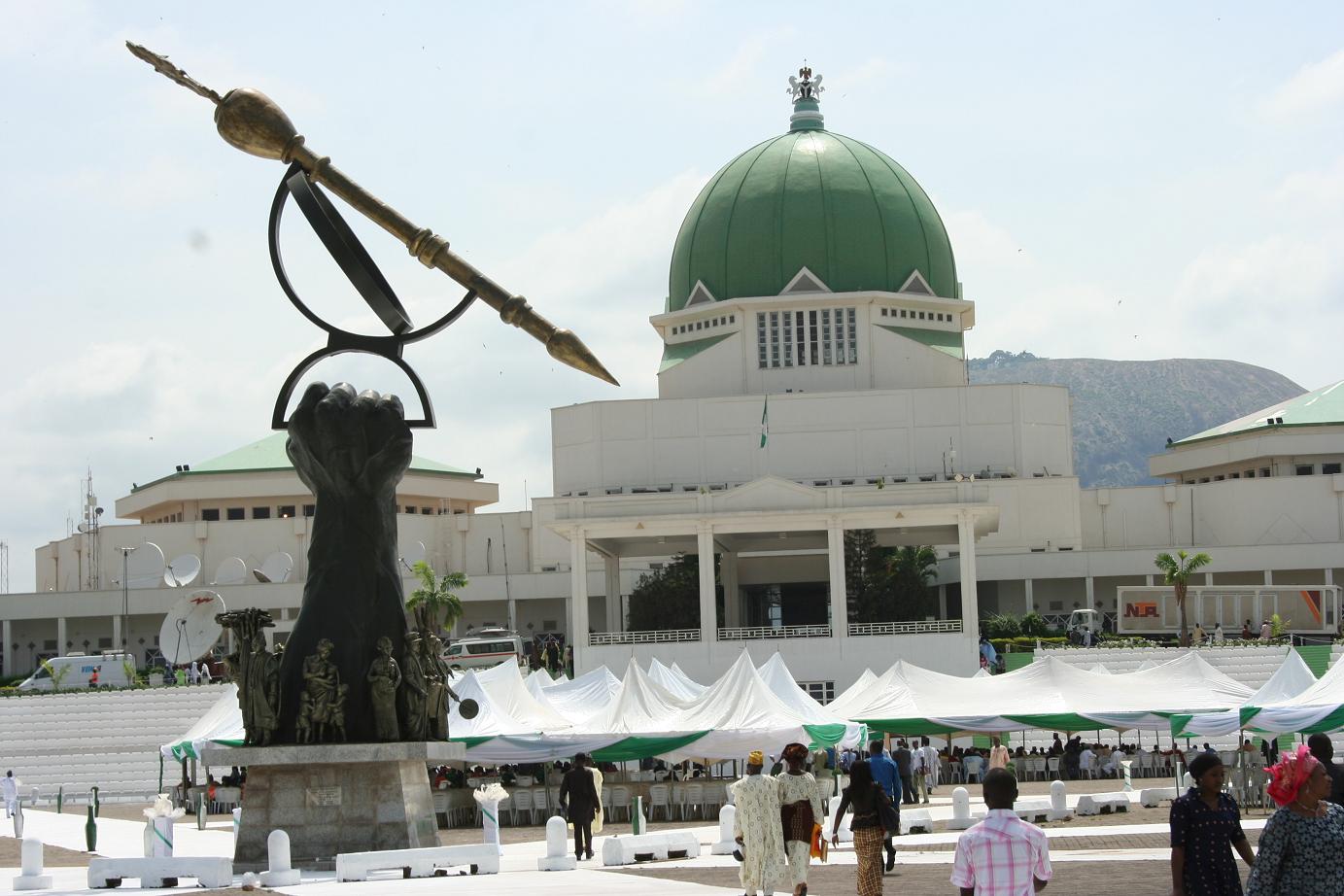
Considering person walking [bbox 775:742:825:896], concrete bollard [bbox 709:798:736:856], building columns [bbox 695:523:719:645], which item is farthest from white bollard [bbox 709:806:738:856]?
building columns [bbox 695:523:719:645]

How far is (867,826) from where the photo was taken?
1588cm

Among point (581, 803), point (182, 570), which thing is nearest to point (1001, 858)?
point (581, 803)

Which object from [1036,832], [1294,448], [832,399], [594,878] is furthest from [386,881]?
[1294,448]

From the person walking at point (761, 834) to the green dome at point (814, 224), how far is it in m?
54.4

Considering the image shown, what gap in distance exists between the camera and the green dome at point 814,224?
229ft

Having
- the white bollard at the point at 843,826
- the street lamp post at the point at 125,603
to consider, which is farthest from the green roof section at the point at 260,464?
the white bollard at the point at 843,826

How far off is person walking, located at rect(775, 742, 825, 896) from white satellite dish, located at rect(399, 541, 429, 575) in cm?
5950

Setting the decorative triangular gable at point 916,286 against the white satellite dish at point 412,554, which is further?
the white satellite dish at point 412,554

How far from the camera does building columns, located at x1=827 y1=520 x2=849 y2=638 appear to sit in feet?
180

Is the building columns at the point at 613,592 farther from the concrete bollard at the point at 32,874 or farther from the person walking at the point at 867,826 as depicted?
the person walking at the point at 867,826

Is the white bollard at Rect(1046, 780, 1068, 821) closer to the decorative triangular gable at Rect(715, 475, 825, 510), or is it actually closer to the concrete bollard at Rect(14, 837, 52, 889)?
the concrete bollard at Rect(14, 837, 52, 889)

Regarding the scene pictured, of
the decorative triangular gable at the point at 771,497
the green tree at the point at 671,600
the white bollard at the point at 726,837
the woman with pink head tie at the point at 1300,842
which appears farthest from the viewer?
the green tree at the point at 671,600

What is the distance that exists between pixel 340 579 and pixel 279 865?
3589mm

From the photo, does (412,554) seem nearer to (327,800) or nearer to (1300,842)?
(327,800)
